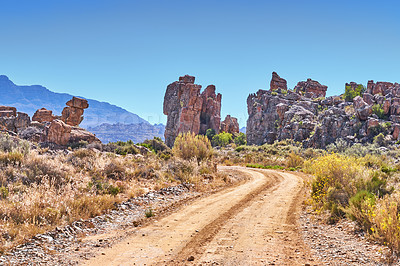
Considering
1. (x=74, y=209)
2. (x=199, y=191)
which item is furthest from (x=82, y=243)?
(x=199, y=191)

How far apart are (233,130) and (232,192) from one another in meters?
99.2

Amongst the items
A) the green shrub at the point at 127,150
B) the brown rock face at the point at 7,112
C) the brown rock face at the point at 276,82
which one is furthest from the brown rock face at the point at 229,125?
the green shrub at the point at 127,150

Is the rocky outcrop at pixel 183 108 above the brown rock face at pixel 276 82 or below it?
below

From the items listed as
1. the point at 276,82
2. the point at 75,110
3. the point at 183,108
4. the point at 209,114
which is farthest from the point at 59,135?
the point at 276,82

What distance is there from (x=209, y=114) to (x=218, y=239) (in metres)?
95.2

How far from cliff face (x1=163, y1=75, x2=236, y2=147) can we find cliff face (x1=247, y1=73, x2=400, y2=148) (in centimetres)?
1467

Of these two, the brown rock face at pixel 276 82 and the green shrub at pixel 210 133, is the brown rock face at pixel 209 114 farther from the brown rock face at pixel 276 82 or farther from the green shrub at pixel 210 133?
the brown rock face at pixel 276 82

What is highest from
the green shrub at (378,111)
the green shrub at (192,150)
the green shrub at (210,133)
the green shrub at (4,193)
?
the green shrub at (378,111)

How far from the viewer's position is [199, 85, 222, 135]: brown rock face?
3900 inches

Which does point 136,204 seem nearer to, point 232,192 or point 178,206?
point 178,206

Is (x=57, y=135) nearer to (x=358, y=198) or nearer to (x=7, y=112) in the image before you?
(x=358, y=198)

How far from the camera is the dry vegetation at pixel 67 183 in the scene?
730 cm

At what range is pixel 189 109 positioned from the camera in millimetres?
92438

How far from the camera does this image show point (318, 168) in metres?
11.9
